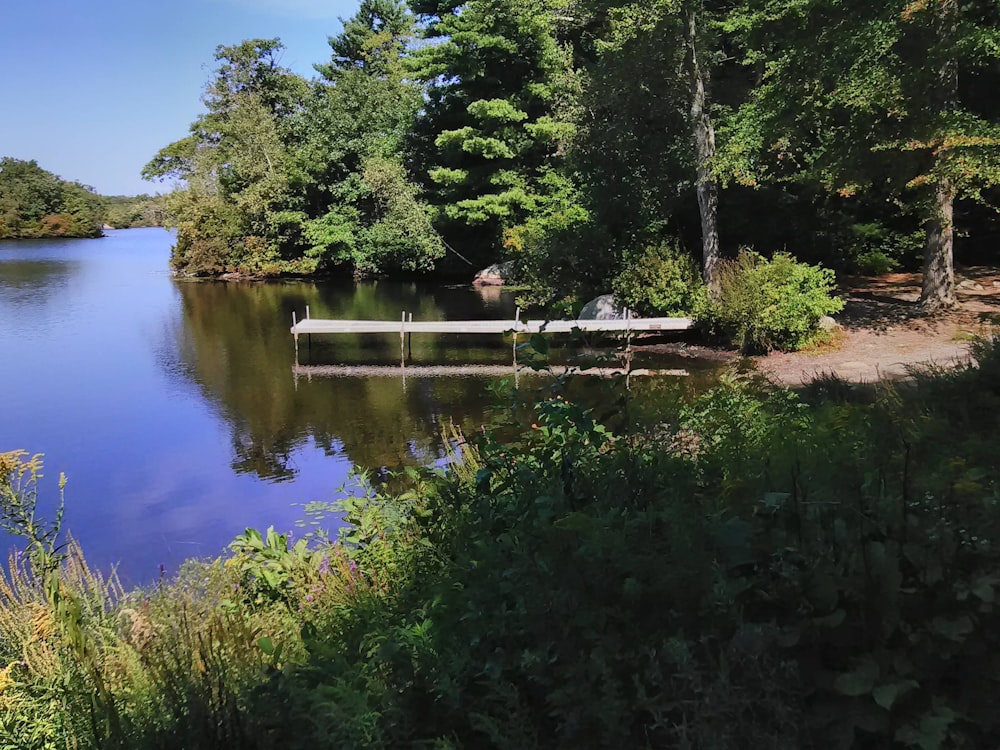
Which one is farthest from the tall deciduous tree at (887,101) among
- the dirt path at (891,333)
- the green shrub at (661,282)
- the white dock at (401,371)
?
the white dock at (401,371)

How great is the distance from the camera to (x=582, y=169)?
15.9 m

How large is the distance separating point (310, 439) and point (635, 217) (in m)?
9.33

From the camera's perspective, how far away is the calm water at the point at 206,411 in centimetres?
748

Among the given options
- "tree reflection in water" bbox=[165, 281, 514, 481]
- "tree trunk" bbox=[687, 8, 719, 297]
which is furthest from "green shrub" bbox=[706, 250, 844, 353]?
"tree reflection in water" bbox=[165, 281, 514, 481]

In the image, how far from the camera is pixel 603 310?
15.5m

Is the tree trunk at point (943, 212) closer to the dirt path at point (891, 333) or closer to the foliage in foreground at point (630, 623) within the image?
the dirt path at point (891, 333)

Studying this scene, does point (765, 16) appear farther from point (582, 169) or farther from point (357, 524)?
point (357, 524)

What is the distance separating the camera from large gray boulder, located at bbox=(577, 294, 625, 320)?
15164 mm

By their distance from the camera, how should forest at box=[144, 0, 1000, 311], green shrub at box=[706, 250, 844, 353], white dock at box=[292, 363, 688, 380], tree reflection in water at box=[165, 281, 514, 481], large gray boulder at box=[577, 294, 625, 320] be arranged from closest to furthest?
tree reflection in water at box=[165, 281, 514, 481]
forest at box=[144, 0, 1000, 311]
green shrub at box=[706, 250, 844, 353]
white dock at box=[292, 363, 688, 380]
large gray boulder at box=[577, 294, 625, 320]

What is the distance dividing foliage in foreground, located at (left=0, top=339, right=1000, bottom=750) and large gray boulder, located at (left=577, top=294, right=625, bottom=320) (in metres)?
11.9

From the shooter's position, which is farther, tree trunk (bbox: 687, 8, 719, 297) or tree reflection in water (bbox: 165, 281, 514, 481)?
tree trunk (bbox: 687, 8, 719, 297)

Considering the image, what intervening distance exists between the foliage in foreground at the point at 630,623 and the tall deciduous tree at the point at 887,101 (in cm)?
828

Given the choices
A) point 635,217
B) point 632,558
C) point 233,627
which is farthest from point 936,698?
point 635,217

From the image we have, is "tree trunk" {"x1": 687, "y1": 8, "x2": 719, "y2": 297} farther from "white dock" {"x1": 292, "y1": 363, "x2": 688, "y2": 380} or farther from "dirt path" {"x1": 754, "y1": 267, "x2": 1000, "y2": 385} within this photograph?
"white dock" {"x1": 292, "y1": 363, "x2": 688, "y2": 380}
